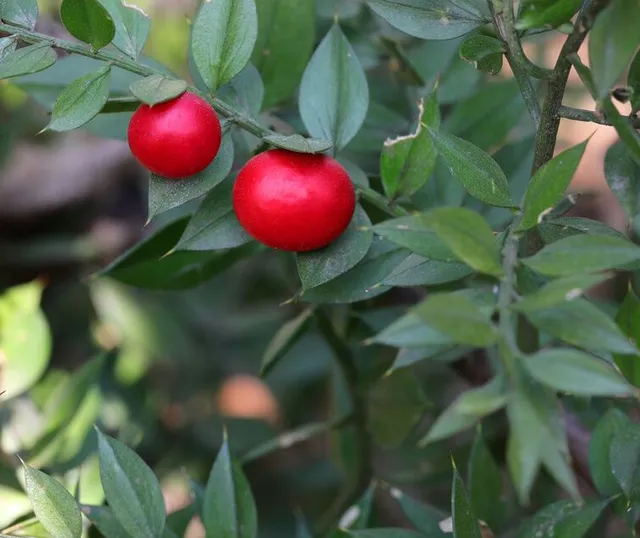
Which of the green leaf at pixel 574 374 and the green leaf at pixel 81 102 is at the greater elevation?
the green leaf at pixel 81 102

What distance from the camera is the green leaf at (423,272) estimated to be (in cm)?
69

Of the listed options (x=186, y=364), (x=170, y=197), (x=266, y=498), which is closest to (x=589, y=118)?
(x=170, y=197)

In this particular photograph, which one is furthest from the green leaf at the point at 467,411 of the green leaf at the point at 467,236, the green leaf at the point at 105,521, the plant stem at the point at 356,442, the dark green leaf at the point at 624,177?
the plant stem at the point at 356,442

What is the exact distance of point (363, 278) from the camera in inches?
31.8

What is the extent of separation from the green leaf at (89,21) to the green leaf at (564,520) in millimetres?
590

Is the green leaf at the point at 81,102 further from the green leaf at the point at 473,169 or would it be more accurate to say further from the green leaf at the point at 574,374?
the green leaf at the point at 574,374

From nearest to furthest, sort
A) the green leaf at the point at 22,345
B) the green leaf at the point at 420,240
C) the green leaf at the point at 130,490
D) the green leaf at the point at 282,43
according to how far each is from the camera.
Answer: the green leaf at the point at 420,240 < the green leaf at the point at 130,490 < the green leaf at the point at 282,43 < the green leaf at the point at 22,345

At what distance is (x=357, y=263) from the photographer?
776 mm

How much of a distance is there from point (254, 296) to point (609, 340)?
1.34m

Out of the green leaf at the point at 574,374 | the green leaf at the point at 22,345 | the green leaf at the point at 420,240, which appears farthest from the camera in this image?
the green leaf at the point at 22,345

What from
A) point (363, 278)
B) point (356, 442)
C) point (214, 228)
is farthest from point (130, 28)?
point (356, 442)

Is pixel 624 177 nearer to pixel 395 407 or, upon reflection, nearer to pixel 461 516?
pixel 461 516

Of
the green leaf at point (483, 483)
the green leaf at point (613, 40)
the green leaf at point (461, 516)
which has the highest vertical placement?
the green leaf at point (613, 40)

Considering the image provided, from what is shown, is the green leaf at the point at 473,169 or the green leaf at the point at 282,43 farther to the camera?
the green leaf at the point at 282,43
